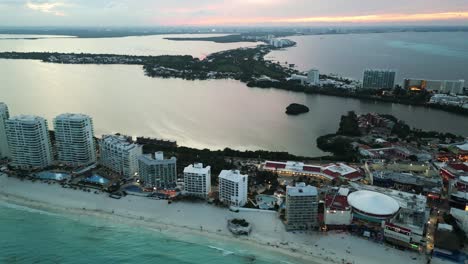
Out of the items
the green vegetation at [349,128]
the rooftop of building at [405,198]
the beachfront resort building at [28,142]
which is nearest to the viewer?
the rooftop of building at [405,198]

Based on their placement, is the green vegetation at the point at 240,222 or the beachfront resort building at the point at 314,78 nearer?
the green vegetation at the point at 240,222

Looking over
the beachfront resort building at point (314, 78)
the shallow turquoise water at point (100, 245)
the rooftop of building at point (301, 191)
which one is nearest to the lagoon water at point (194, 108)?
the beachfront resort building at point (314, 78)

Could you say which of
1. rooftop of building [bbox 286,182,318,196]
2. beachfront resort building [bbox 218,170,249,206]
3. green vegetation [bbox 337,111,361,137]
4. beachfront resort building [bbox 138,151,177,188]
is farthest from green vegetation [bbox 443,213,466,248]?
green vegetation [bbox 337,111,361,137]

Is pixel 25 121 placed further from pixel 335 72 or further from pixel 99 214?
pixel 335 72

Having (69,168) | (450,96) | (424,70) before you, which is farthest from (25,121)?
(424,70)

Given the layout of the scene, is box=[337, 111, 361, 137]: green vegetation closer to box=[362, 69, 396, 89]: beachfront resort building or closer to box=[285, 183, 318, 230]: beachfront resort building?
box=[285, 183, 318, 230]: beachfront resort building

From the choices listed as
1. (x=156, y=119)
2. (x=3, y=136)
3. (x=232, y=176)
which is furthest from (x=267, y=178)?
(x=3, y=136)

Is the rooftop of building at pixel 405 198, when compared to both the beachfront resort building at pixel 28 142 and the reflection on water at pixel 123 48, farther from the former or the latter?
the reflection on water at pixel 123 48
